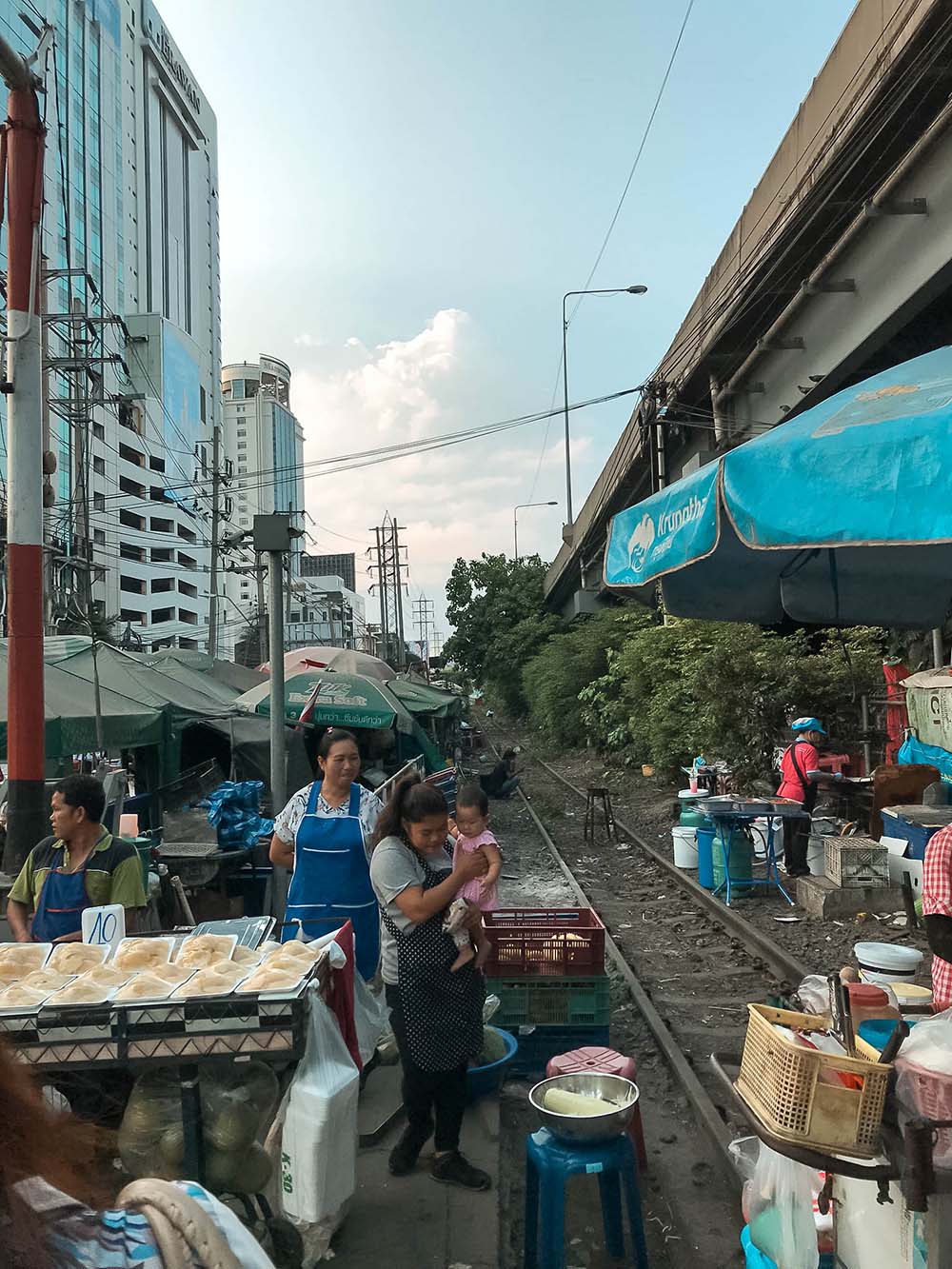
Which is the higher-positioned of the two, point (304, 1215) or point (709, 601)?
point (709, 601)

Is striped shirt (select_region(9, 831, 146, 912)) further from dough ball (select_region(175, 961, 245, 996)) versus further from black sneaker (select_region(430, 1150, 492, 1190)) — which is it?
black sneaker (select_region(430, 1150, 492, 1190))

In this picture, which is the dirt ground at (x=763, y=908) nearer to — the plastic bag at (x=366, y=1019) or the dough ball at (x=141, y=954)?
the plastic bag at (x=366, y=1019)

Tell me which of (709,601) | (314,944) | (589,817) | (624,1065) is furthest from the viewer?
(589,817)

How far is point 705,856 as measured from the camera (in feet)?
37.6

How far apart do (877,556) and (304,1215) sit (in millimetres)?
4106

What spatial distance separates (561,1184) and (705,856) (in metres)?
8.42

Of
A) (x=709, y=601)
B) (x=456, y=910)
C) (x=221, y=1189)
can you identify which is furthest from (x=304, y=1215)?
(x=709, y=601)

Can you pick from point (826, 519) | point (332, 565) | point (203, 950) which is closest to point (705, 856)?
point (203, 950)

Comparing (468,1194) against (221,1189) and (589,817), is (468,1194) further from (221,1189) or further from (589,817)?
(589,817)

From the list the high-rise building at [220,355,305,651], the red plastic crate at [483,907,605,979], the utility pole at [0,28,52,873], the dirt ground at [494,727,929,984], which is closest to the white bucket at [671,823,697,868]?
the dirt ground at [494,727,929,984]

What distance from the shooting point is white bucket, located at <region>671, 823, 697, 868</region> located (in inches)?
496

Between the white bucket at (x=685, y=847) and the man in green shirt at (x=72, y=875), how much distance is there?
30.3ft

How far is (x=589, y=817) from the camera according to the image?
1683cm

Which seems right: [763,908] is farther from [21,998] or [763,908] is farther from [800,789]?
[21,998]
